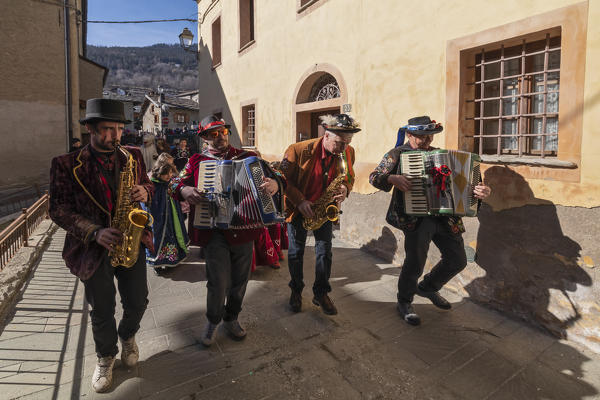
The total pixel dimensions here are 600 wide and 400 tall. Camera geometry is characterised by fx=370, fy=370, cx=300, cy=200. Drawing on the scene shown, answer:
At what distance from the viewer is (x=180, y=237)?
16.5 feet

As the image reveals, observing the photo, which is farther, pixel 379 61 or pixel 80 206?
pixel 379 61

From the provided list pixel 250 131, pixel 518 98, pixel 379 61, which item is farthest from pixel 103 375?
pixel 250 131

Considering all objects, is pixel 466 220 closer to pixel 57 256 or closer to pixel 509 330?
pixel 509 330

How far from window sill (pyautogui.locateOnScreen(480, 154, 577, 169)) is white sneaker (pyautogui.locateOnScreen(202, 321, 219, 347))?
10.5 feet

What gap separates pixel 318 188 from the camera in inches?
142

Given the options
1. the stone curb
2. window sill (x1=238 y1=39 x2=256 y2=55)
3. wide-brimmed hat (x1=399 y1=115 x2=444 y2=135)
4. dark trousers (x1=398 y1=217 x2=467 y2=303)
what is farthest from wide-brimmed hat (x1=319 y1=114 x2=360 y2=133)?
window sill (x1=238 y1=39 x2=256 y2=55)

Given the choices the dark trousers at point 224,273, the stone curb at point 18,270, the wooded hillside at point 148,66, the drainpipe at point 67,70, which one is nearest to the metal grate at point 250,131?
the stone curb at point 18,270

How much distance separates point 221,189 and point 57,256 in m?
4.37

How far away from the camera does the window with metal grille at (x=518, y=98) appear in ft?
12.0

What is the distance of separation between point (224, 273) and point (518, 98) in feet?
11.7

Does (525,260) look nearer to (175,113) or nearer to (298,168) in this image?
(298,168)

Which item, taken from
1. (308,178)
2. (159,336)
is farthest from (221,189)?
(159,336)

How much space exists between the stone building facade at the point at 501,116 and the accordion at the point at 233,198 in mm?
2564

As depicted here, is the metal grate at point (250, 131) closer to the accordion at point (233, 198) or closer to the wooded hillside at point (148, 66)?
the accordion at point (233, 198)
